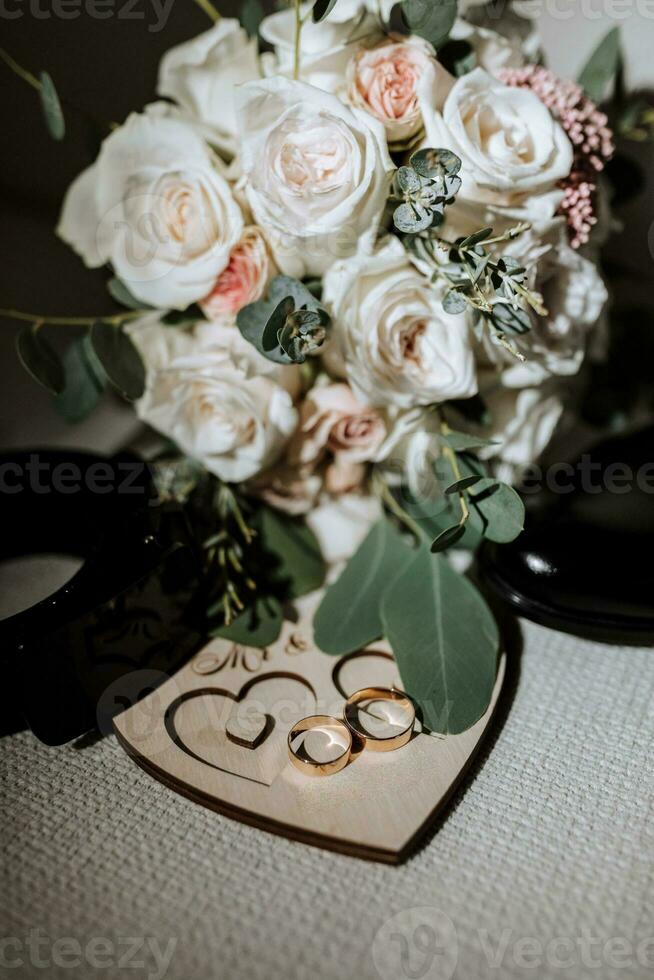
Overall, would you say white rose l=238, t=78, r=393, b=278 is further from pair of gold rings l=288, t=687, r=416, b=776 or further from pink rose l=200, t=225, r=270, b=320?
pair of gold rings l=288, t=687, r=416, b=776

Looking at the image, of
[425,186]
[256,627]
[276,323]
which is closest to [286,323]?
[276,323]

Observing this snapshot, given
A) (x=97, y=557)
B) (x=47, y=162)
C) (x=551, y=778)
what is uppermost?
(x=47, y=162)

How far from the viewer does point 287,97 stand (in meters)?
0.44

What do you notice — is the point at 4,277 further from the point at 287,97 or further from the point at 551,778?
the point at 551,778

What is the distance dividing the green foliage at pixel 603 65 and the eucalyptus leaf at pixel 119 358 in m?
0.39

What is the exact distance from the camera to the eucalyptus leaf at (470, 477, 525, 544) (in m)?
0.48

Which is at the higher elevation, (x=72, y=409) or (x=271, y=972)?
(x=72, y=409)

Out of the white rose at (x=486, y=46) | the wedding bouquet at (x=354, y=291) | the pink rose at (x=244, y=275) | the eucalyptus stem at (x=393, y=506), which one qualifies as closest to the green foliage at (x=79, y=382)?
the wedding bouquet at (x=354, y=291)

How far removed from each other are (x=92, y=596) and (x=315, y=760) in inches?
6.5

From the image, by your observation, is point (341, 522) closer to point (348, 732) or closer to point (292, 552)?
point (292, 552)

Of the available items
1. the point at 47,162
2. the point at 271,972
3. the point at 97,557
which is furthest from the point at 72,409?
the point at 271,972

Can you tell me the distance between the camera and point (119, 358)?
0.54 meters

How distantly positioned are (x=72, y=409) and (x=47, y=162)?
0.87 ft

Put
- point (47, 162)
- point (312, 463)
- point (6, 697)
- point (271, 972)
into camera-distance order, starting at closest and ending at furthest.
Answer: point (271, 972)
point (6, 697)
point (312, 463)
point (47, 162)
